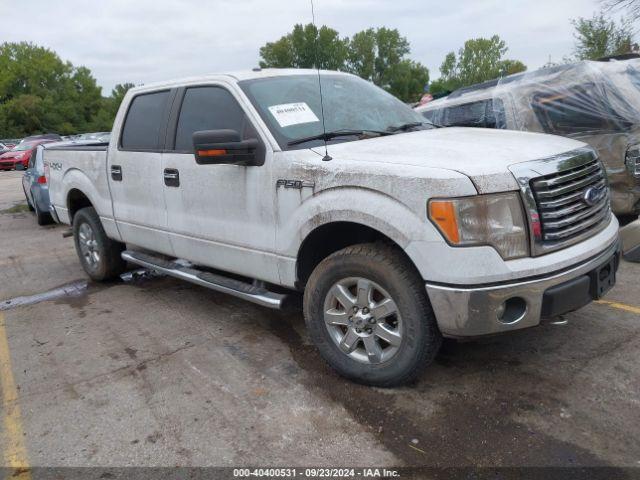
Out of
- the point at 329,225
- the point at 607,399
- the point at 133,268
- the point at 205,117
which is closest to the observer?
the point at 607,399

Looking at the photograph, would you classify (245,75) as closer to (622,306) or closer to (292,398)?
(292,398)

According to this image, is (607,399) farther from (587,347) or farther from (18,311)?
(18,311)

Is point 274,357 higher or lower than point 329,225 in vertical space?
lower

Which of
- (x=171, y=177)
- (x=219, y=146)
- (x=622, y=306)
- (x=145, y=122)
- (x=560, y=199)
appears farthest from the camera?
(x=145, y=122)

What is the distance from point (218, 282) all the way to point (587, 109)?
181 inches

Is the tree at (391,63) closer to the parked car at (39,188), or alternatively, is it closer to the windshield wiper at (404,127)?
the parked car at (39,188)

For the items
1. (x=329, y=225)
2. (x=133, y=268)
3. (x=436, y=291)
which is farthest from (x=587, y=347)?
(x=133, y=268)

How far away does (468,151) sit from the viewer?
9.95 feet

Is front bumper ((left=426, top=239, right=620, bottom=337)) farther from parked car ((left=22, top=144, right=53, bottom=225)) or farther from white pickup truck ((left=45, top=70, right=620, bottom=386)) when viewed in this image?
parked car ((left=22, top=144, right=53, bottom=225))

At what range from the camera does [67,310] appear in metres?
5.13

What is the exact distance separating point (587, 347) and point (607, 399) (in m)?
0.65

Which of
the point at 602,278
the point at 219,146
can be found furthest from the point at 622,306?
the point at 219,146

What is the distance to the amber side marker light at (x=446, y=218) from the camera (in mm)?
2691

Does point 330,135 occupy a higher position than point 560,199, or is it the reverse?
point 330,135
